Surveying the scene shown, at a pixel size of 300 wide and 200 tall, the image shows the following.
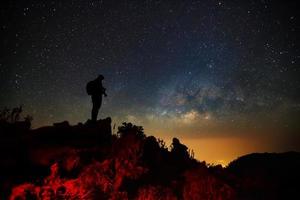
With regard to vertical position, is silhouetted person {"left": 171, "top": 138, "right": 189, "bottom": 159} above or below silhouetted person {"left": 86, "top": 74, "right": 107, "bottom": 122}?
below

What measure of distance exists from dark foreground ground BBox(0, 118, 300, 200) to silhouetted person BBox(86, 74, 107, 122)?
53.6 inches

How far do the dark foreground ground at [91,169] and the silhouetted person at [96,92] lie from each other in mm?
1361

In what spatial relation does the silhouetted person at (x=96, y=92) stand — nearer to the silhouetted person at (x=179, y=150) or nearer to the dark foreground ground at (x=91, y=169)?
the dark foreground ground at (x=91, y=169)

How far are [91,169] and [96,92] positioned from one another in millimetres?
5342

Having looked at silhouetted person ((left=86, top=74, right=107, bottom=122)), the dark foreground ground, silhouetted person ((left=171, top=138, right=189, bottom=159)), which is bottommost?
the dark foreground ground

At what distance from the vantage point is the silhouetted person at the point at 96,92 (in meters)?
14.5

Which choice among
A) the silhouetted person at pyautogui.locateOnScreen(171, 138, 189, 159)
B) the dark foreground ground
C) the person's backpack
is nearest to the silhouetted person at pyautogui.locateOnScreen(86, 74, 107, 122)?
the person's backpack

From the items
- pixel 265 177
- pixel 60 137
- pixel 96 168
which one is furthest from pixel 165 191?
pixel 265 177

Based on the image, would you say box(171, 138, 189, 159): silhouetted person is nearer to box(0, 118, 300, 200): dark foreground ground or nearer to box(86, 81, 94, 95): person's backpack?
box(0, 118, 300, 200): dark foreground ground

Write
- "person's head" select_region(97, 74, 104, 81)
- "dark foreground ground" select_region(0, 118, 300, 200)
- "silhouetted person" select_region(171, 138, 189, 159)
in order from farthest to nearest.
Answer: "silhouetted person" select_region(171, 138, 189, 159) → "person's head" select_region(97, 74, 104, 81) → "dark foreground ground" select_region(0, 118, 300, 200)

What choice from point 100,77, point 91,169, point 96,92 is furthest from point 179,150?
point 91,169

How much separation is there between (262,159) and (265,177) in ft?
40.0

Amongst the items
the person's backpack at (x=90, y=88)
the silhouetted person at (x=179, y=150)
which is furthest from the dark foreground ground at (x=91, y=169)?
the person's backpack at (x=90, y=88)

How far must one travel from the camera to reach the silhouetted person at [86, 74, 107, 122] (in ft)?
47.5
